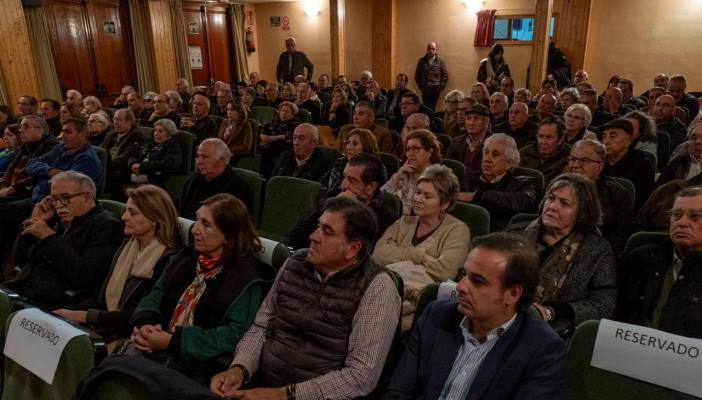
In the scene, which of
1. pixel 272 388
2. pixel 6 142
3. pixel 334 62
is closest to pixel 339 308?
pixel 272 388

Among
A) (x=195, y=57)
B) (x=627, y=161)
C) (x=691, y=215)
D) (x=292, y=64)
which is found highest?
(x=195, y=57)

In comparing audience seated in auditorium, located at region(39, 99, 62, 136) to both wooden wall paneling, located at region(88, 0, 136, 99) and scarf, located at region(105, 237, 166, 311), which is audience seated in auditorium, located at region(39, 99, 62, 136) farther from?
scarf, located at region(105, 237, 166, 311)

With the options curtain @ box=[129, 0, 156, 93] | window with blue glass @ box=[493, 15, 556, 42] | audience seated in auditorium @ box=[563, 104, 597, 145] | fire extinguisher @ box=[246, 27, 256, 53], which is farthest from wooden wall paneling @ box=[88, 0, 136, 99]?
audience seated in auditorium @ box=[563, 104, 597, 145]

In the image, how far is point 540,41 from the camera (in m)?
7.76

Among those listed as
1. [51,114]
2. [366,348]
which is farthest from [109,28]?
[366,348]

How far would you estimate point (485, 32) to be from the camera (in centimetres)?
975

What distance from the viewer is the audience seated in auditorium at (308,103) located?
6777 millimetres

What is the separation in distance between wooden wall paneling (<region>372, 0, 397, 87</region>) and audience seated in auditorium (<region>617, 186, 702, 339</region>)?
9.52 m

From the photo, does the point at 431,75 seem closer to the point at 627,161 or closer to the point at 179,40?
the point at 179,40

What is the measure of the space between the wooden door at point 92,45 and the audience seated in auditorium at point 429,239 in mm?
7717

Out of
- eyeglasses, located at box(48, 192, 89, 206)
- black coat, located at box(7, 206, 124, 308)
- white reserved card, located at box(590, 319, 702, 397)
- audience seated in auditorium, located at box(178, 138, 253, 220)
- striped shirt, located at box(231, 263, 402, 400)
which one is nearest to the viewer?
white reserved card, located at box(590, 319, 702, 397)

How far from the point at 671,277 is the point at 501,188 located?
48.3 inches

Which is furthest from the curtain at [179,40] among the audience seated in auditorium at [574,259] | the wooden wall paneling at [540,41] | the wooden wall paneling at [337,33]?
the audience seated in auditorium at [574,259]

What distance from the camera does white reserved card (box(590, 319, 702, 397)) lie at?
1280 millimetres
